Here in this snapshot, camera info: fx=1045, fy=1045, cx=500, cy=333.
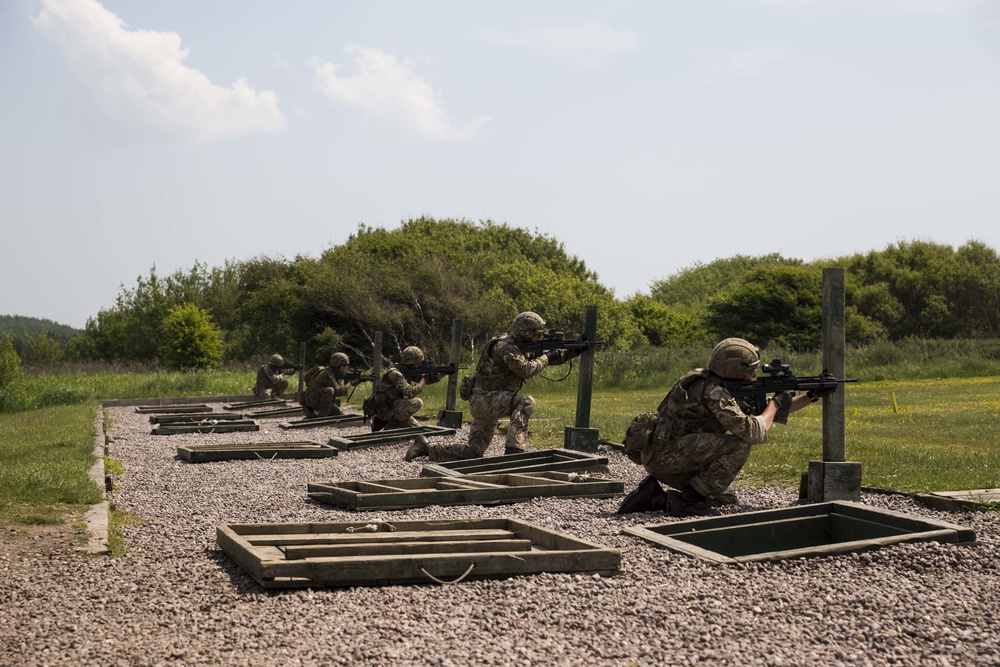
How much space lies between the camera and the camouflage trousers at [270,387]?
100ft

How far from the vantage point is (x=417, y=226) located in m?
68.1

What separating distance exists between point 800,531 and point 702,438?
1.20 metres

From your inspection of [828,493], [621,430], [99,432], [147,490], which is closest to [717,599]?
[828,493]

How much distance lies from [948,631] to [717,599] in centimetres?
120

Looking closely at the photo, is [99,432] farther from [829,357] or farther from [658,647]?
[658,647]

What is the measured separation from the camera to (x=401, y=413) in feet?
58.6

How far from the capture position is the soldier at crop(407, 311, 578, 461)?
1355cm

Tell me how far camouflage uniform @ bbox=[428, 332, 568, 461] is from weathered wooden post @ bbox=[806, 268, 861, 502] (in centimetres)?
469

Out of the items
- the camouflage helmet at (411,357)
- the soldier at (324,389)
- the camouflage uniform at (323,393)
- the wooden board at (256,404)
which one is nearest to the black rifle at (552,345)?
the camouflage helmet at (411,357)

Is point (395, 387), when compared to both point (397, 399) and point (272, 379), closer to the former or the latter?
point (397, 399)

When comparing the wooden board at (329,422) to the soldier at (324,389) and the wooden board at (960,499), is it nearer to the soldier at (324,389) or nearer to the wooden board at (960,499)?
the soldier at (324,389)

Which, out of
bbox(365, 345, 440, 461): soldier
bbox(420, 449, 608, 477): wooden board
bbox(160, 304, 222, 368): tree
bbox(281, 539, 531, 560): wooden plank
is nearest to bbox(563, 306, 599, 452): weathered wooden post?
bbox(420, 449, 608, 477): wooden board

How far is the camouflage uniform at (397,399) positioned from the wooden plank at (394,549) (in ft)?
35.2

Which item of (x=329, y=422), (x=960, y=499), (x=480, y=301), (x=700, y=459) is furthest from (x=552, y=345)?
(x=480, y=301)
